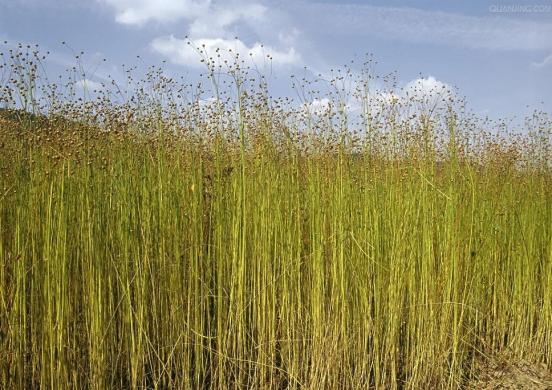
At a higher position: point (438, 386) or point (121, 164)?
point (121, 164)

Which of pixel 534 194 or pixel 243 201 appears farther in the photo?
pixel 534 194

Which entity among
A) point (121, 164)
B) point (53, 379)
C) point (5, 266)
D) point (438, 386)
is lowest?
point (438, 386)

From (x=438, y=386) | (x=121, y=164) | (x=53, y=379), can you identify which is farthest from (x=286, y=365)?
(x=121, y=164)

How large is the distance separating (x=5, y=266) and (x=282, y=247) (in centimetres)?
115

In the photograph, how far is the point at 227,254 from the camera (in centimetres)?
242

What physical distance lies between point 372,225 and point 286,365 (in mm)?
777

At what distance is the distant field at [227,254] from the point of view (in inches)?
83.2

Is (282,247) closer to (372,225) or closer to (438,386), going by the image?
(372,225)

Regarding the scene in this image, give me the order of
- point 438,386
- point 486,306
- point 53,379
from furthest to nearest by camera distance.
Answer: point 486,306
point 438,386
point 53,379

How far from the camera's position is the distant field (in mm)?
2113

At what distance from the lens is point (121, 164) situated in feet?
7.63

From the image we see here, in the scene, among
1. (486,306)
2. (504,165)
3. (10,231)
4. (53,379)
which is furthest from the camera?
(504,165)

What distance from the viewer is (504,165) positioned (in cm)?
365

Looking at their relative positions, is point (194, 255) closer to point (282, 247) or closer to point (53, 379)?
point (282, 247)
